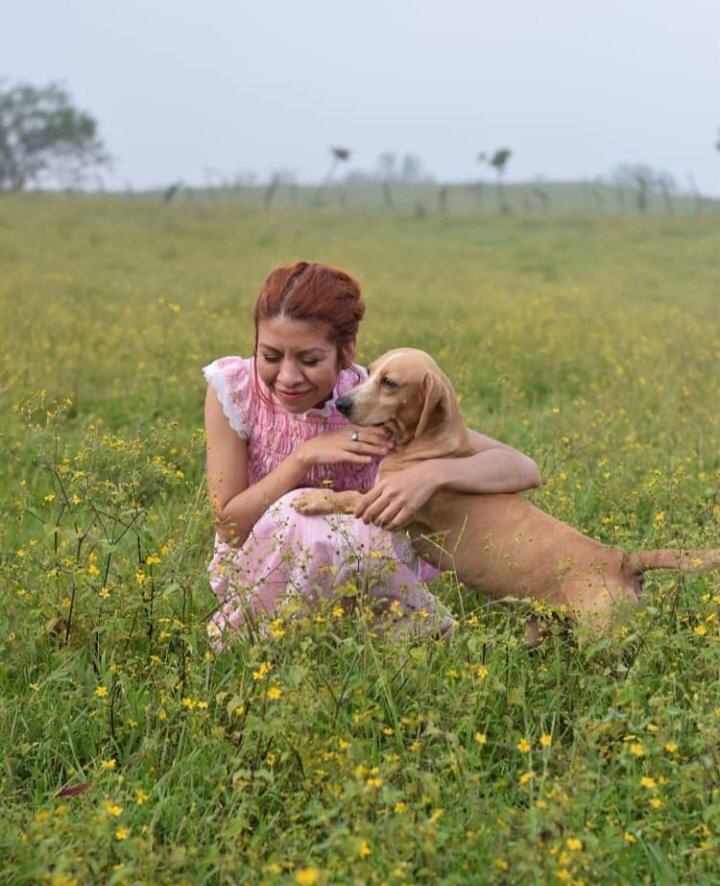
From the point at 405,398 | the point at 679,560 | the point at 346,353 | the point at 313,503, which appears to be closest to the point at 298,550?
the point at 313,503

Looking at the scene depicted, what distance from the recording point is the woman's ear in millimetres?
4047

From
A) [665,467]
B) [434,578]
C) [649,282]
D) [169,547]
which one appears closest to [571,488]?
[665,467]

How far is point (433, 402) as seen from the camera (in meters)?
3.88

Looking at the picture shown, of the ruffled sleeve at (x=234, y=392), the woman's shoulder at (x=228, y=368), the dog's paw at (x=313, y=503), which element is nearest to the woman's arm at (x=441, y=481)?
the dog's paw at (x=313, y=503)

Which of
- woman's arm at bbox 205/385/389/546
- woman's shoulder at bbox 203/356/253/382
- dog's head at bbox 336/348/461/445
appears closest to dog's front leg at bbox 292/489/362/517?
woman's arm at bbox 205/385/389/546

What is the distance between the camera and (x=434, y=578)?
4348mm

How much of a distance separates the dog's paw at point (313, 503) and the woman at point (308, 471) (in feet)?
0.10

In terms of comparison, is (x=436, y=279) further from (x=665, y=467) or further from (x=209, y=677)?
(x=209, y=677)

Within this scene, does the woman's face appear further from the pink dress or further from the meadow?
the meadow

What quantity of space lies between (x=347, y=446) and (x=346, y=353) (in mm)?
351

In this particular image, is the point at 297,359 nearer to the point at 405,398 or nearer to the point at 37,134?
the point at 405,398

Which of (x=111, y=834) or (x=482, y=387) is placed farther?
(x=482, y=387)

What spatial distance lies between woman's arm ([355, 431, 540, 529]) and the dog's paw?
119mm

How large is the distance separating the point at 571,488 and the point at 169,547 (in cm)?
252
